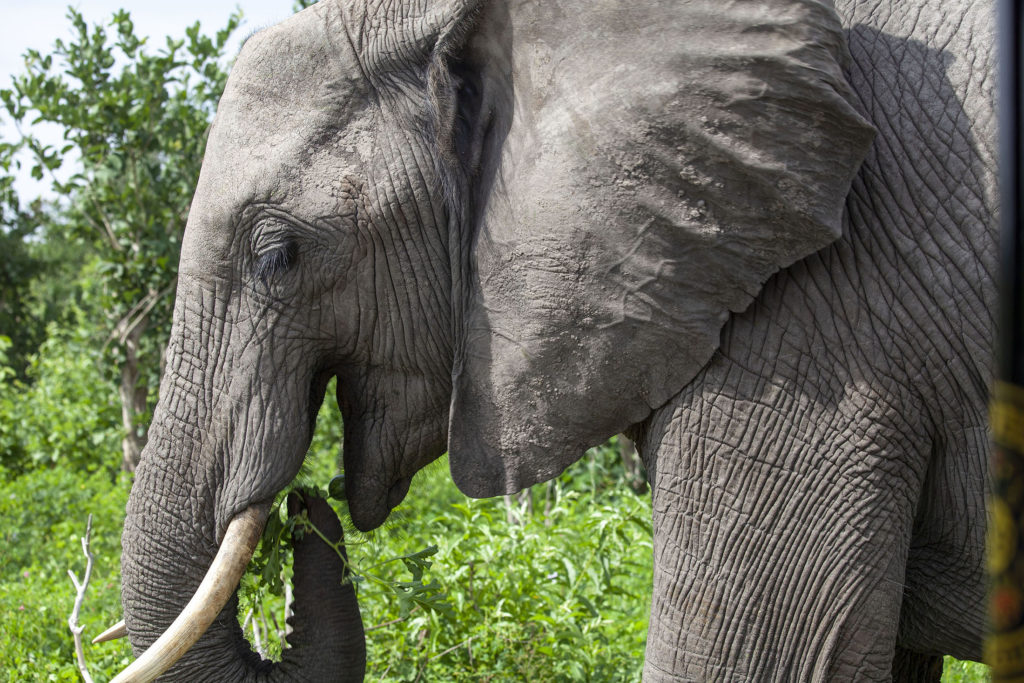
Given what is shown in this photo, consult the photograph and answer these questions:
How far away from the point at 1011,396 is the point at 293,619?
248 cm

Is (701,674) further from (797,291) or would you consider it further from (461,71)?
(461,71)

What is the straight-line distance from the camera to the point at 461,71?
2.31m

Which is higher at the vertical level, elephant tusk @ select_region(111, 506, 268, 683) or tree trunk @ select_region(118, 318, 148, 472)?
tree trunk @ select_region(118, 318, 148, 472)

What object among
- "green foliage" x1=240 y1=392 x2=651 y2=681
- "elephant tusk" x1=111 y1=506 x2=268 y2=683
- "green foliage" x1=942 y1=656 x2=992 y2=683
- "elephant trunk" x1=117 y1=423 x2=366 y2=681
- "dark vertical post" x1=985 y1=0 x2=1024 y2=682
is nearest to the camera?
"dark vertical post" x1=985 y1=0 x2=1024 y2=682

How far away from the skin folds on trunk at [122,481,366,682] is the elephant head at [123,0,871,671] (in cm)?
1

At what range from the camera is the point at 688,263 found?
6.81 feet

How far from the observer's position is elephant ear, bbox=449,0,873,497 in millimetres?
1964

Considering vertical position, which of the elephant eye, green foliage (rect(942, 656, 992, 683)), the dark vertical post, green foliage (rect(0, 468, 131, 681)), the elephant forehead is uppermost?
the elephant forehead

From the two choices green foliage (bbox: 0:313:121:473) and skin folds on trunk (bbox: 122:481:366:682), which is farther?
green foliage (bbox: 0:313:121:473)

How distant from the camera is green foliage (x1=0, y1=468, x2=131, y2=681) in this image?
354 centimetres

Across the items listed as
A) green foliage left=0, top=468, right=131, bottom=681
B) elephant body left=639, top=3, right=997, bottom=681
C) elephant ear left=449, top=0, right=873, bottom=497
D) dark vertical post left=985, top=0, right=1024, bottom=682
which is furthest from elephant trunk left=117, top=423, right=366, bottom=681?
dark vertical post left=985, top=0, right=1024, bottom=682

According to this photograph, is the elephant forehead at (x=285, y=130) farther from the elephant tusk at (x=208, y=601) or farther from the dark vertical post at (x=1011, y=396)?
the dark vertical post at (x=1011, y=396)

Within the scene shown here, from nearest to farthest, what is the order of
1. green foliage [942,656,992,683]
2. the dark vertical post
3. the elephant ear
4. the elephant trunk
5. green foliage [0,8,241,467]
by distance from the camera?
the dark vertical post → the elephant ear → the elephant trunk → green foliage [942,656,992,683] → green foliage [0,8,241,467]

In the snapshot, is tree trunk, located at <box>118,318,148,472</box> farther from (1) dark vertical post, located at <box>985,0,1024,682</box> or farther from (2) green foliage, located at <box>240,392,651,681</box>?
(1) dark vertical post, located at <box>985,0,1024,682</box>
